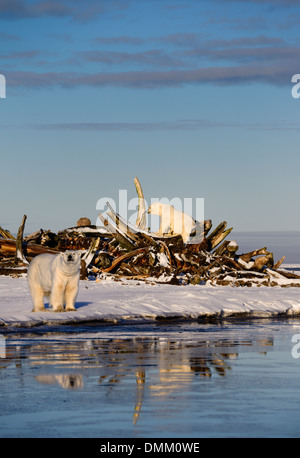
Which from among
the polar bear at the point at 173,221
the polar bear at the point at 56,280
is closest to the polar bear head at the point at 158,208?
the polar bear at the point at 173,221

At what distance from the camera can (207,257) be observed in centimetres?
2759

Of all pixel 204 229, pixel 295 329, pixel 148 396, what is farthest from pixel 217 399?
pixel 204 229

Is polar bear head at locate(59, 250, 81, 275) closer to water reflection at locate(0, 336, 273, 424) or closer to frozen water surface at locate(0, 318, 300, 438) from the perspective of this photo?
frozen water surface at locate(0, 318, 300, 438)

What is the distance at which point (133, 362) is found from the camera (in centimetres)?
1203

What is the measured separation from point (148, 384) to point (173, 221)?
64.3ft

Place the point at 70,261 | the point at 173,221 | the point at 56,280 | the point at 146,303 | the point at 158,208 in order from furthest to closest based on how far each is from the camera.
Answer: the point at 158,208 < the point at 173,221 < the point at 146,303 < the point at 56,280 < the point at 70,261

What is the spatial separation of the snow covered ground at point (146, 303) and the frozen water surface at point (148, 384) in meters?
1.34

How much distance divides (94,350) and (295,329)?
5.25 m

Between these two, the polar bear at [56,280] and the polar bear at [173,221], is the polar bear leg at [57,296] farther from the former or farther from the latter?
the polar bear at [173,221]

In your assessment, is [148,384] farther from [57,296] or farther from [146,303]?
[146,303]

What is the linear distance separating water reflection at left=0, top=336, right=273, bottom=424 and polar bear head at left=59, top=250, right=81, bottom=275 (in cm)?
304

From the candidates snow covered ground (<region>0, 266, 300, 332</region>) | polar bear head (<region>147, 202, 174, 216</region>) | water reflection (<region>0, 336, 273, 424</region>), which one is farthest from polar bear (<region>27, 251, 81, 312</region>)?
polar bear head (<region>147, 202, 174, 216</region>)

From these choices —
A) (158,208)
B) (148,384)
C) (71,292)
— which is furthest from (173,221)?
(148,384)
